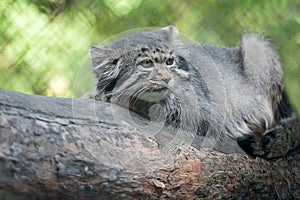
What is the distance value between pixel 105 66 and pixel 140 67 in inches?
10.9

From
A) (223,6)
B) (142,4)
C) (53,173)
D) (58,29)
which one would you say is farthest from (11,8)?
(53,173)

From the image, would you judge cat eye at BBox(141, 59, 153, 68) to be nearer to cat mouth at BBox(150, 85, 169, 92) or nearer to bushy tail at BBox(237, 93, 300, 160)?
cat mouth at BBox(150, 85, 169, 92)

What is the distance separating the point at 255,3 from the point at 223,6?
217mm

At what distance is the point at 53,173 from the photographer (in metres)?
2.16

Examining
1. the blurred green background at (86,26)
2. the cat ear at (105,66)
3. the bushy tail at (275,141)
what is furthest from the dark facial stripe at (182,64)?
the blurred green background at (86,26)

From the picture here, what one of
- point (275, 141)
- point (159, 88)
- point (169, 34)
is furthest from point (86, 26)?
point (275, 141)

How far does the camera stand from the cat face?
276cm

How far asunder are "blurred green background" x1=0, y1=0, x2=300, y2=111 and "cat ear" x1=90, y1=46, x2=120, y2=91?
0.73 metres

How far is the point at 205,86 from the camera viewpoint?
318 cm

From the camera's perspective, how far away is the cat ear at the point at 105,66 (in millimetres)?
2932

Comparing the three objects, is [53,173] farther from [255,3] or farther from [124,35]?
[255,3]

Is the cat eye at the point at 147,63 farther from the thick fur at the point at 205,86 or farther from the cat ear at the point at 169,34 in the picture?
the cat ear at the point at 169,34

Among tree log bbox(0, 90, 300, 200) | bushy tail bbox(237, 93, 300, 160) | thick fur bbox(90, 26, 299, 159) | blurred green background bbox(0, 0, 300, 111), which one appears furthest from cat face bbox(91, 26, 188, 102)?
blurred green background bbox(0, 0, 300, 111)

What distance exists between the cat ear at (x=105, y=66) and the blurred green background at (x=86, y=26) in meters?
0.73
